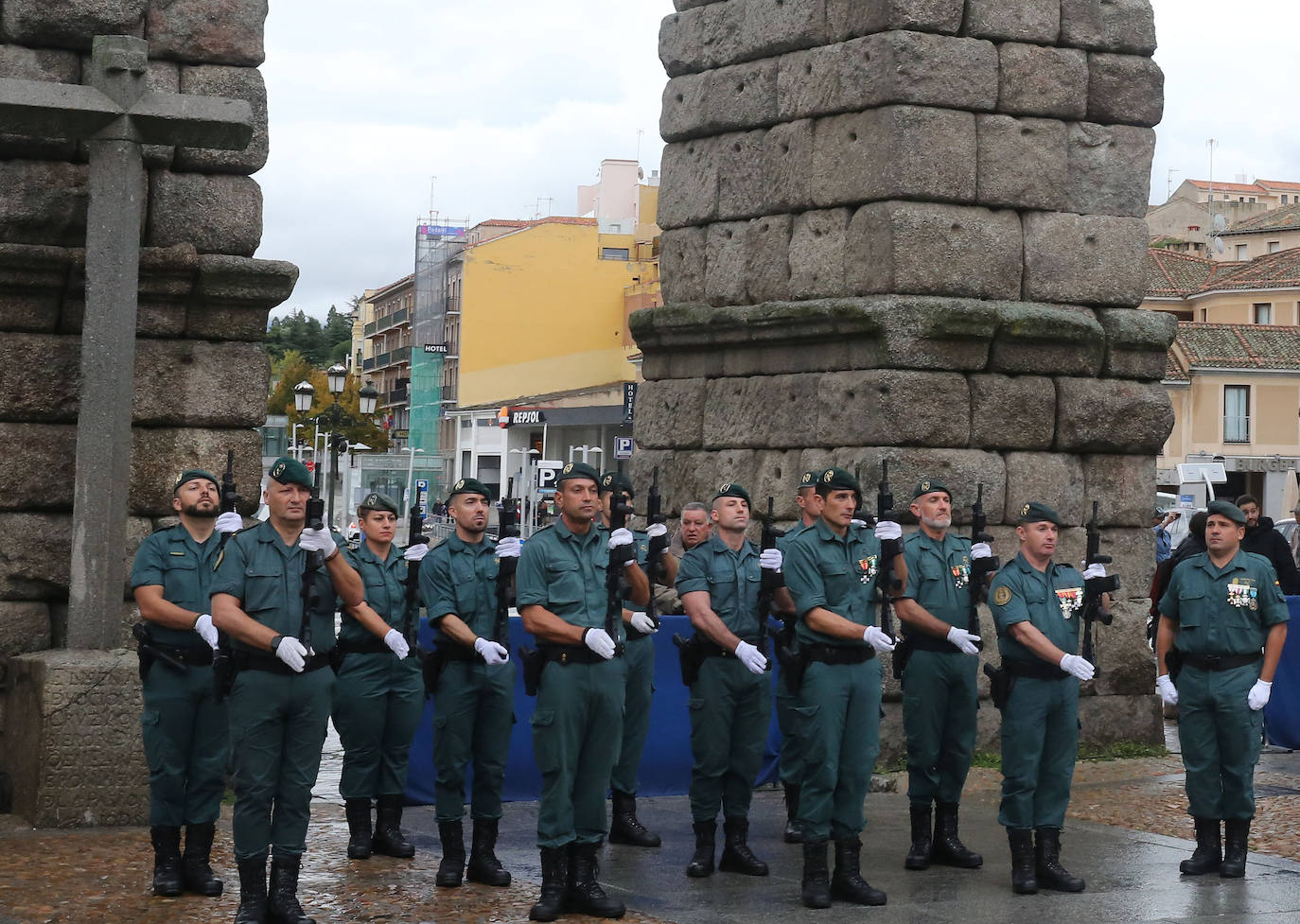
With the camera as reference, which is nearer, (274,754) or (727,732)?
(274,754)

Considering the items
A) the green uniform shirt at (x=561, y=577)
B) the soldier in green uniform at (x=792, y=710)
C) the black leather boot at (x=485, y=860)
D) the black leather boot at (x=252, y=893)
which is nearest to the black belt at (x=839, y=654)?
the soldier in green uniform at (x=792, y=710)

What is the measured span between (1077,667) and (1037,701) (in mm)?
273

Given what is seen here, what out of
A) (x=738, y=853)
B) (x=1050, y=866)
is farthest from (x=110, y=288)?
(x=1050, y=866)

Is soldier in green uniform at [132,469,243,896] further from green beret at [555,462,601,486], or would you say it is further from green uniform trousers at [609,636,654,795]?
green uniform trousers at [609,636,654,795]

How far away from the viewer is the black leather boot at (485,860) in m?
8.29

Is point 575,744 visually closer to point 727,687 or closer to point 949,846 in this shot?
point 727,687

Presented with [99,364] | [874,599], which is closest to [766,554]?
[874,599]

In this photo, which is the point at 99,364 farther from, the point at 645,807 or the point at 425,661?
the point at 645,807

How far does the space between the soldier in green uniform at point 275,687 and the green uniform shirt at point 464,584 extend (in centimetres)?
120

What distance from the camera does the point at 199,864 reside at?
797cm

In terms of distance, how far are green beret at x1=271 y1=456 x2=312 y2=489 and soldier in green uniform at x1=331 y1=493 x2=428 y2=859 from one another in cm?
142

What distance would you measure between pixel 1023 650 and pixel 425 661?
2.83 m

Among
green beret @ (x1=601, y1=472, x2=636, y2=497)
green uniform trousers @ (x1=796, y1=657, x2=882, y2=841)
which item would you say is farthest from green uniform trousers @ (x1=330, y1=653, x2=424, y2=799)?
green uniform trousers @ (x1=796, y1=657, x2=882, y2=841)

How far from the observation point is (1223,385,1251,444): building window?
49750 mm
